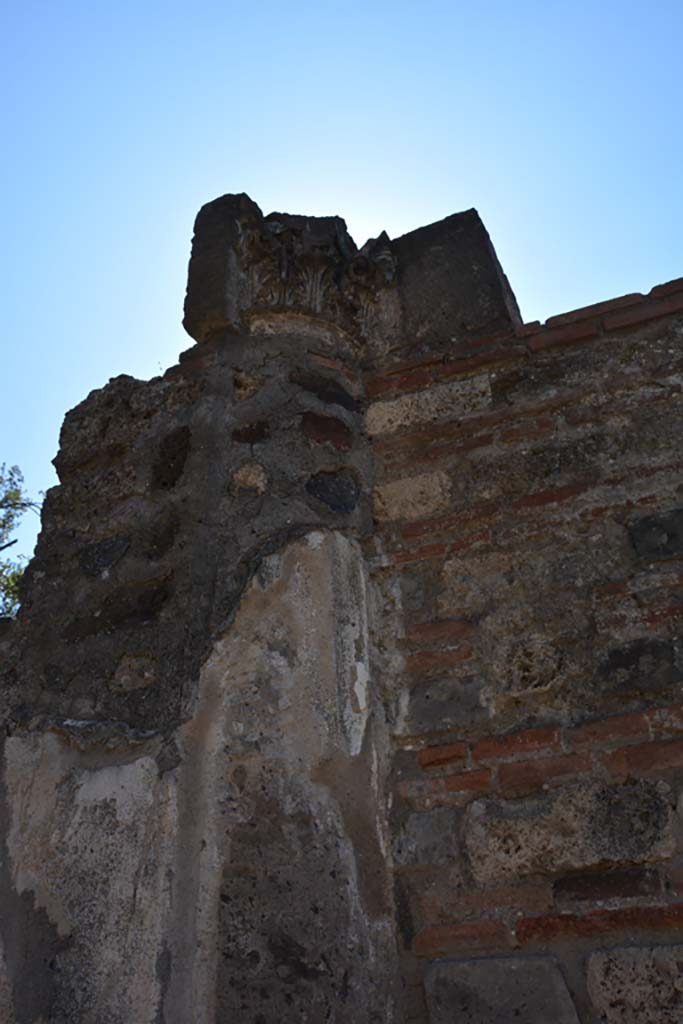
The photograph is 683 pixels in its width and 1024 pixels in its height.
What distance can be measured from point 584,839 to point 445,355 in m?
1.69

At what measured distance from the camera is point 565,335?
3.01 m

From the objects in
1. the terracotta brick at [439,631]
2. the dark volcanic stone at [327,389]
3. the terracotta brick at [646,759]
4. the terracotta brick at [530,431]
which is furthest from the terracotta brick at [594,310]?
the terracotta brick at [646,759]

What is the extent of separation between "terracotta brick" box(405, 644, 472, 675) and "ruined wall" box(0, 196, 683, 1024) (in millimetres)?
12

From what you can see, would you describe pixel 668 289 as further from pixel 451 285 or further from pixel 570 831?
pixel 570 831

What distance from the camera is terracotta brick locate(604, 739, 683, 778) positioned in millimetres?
2141

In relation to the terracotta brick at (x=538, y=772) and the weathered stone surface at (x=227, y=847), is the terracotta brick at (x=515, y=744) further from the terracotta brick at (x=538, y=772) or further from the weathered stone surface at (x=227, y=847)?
the weathered stone surface at (x=227, y=847)

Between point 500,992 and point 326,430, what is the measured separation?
1.68 meters

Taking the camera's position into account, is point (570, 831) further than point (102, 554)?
No

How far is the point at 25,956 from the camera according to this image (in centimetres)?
201

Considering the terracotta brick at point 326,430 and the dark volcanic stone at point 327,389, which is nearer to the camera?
the terracotta brick at point 326,430

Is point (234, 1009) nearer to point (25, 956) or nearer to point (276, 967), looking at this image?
point (276, 967)

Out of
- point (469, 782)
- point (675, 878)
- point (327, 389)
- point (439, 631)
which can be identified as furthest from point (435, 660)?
point (327, 389)

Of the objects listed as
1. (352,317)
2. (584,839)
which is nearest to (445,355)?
(352,317)

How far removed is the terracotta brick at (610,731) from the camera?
2211mm
